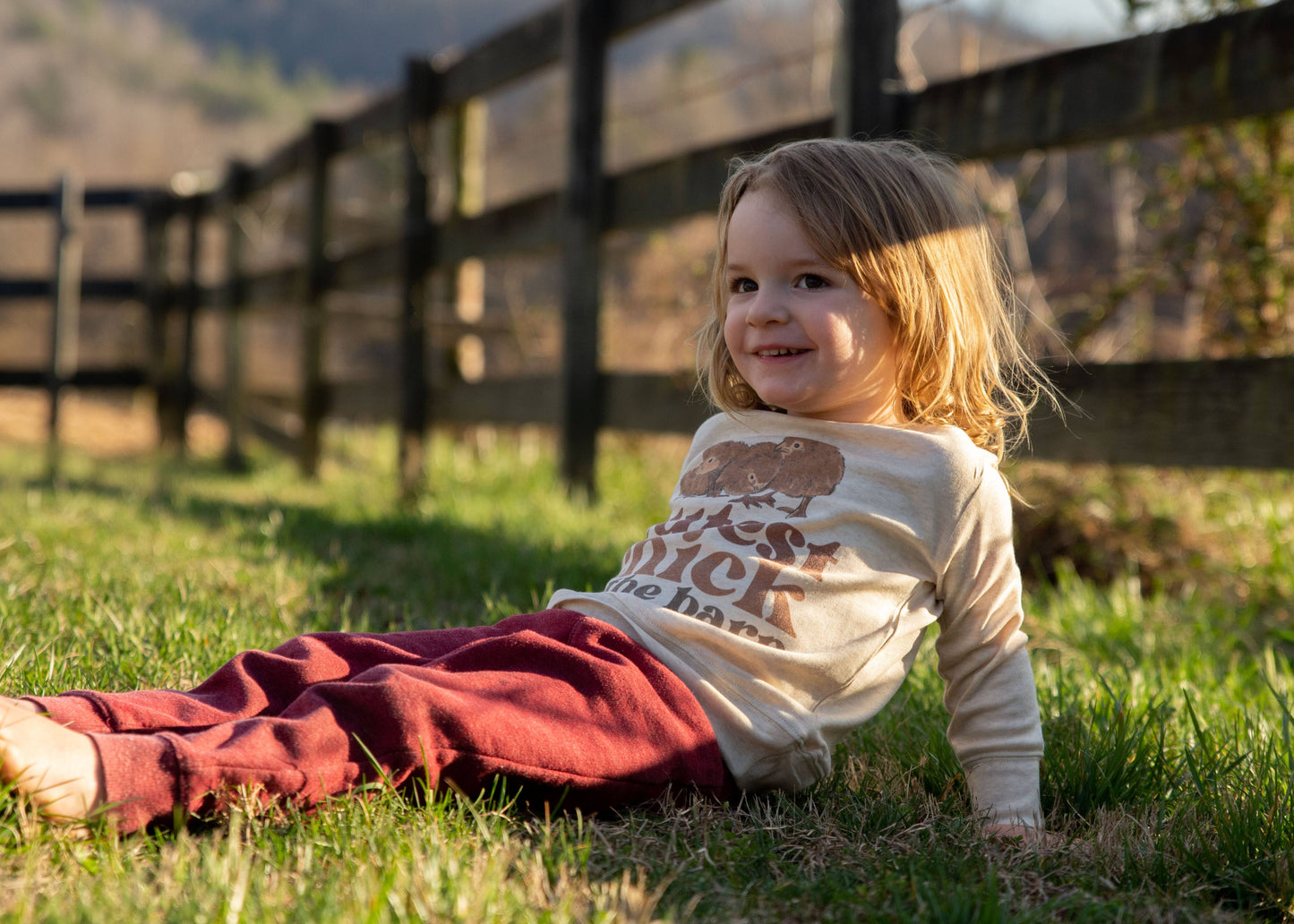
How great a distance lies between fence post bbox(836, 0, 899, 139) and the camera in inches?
125

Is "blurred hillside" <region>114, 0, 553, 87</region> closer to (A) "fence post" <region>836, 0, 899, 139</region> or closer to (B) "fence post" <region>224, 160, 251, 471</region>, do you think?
(B) "fence post" <region>224, 160, 251, 471</region>

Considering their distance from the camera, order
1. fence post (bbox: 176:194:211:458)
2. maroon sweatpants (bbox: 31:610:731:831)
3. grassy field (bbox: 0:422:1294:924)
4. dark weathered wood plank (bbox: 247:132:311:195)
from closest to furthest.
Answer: grassy field (bbox: 0:422:1294:924)
maroon sweatpants (bbox: 31:610:731:831)
dark weathered wood plank (bbox: 247:132:311:195)
fence post (bbox: 176:194:211:458)

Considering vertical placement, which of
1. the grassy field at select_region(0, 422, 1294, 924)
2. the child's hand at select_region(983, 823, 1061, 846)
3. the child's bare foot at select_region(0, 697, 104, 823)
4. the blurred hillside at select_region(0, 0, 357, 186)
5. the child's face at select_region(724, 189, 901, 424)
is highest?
the blurred hillside at select_region(0, 0, 357, 186)

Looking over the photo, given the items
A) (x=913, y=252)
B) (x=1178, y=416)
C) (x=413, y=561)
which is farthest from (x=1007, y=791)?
(x=413, y=561)

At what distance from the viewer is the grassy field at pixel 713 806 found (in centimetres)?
118

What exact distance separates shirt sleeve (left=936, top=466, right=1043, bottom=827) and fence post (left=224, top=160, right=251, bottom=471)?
707 centimetres

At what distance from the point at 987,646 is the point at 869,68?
6.79ft

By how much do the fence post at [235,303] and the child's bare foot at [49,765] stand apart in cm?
700

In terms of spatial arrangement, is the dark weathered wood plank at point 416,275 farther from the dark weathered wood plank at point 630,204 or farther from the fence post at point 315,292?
the fence post at point 315,292

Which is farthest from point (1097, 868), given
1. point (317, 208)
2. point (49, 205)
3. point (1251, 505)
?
point (49, 205)

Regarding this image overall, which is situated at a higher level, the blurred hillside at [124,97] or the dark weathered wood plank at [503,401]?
the blurred hillside at [124,97]

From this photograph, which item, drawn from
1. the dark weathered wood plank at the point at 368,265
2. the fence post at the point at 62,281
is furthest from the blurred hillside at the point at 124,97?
the dark weathered wood plank at the point at 368,265

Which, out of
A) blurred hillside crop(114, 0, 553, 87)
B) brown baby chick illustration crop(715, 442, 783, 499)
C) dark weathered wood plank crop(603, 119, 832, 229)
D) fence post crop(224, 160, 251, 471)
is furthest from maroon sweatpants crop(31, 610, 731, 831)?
blurred hillside crop(114, 0, 553, 87)

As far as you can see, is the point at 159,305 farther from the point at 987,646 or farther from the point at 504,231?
the point at 987,646
